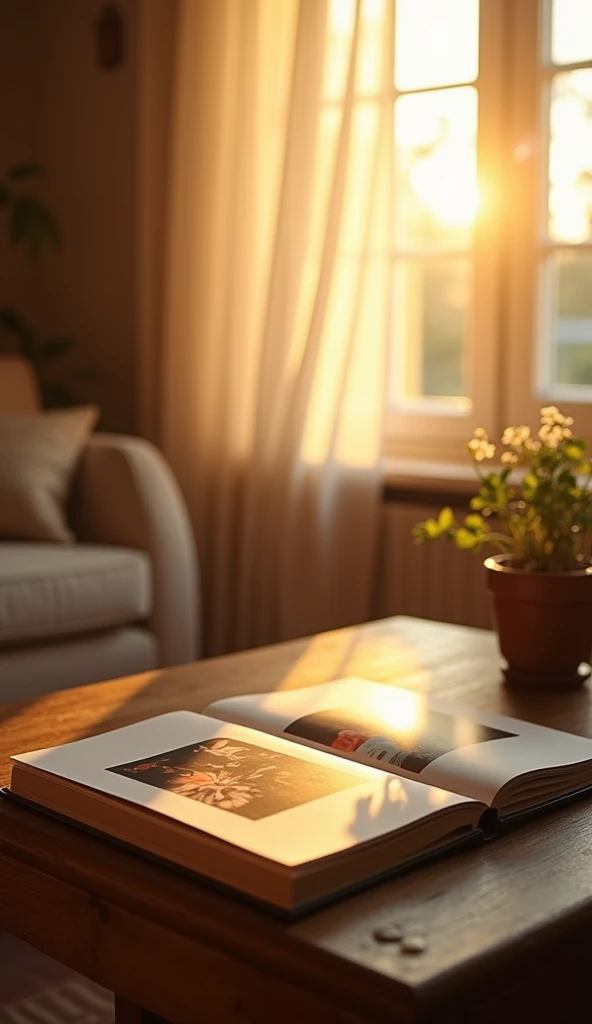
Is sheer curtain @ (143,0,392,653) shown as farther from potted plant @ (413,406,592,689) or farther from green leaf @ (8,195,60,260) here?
potted plant @ (413,406,592,689)

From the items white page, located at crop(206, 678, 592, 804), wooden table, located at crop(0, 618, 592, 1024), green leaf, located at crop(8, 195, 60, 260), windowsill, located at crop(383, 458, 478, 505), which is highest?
green leaf, located at crop(8, 195, 60, 260)


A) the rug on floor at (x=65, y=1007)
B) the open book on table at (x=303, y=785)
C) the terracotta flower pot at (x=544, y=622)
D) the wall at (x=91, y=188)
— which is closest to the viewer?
the open book on table at (x=303, y=785)

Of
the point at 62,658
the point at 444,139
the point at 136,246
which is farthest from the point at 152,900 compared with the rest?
the point at 136,246

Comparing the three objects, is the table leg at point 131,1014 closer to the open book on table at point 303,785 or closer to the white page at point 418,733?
the open book on table at point 303,785

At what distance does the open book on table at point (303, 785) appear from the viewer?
2.81ft

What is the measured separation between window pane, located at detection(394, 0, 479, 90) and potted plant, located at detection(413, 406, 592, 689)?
1.62m

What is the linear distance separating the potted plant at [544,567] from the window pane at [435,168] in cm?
148

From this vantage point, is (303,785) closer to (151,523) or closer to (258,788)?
(258,788)

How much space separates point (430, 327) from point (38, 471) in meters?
1.01

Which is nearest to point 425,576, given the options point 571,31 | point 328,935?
point 571,31

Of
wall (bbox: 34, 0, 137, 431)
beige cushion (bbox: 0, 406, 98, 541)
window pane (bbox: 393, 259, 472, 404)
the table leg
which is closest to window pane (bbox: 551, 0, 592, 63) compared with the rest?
window pane (bbox: 393, 259, 472, 404)

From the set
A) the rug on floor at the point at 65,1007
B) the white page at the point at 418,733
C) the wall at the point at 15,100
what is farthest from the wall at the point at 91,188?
the white page at the point at 418,733

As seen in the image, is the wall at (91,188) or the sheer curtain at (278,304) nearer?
A: the sheer curtain at (278,304)

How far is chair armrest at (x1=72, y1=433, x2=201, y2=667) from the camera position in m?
2.57
